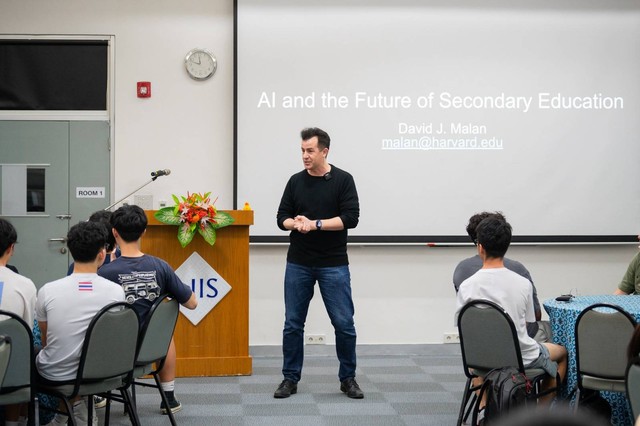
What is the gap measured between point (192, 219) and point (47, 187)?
1.96 meters

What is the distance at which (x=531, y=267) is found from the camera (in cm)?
641

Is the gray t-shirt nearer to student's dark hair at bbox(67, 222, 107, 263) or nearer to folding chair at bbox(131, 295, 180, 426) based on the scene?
folding chair at bbox(131, 295, 180, 426)

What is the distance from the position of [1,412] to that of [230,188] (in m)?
3.01

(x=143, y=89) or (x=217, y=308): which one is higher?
(x=143, y=89)

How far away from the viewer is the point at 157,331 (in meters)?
3.51

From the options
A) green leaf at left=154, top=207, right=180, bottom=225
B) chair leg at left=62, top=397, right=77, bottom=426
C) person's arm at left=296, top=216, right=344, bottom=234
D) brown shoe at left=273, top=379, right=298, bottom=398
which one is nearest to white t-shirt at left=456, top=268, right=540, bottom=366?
person's arm at left=296, top=216, right=344, bottom=234

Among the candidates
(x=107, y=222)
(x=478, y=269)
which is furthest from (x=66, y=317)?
(x=478, y=269)

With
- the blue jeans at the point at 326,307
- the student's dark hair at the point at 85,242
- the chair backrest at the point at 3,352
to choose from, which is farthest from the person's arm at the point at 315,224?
the chair backrest at the point at 3,352

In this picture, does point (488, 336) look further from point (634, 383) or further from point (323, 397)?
point (323, 397)

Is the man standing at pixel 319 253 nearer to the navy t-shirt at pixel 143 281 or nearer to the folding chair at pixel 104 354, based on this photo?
the navy t-shirt at pixel 143 281

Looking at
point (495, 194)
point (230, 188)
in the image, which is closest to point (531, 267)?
point (495, 194)

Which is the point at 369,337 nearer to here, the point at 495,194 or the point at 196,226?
the point at 495,194

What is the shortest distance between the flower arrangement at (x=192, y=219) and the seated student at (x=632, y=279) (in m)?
2.57

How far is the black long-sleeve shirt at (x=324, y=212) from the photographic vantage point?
459 centimetres
